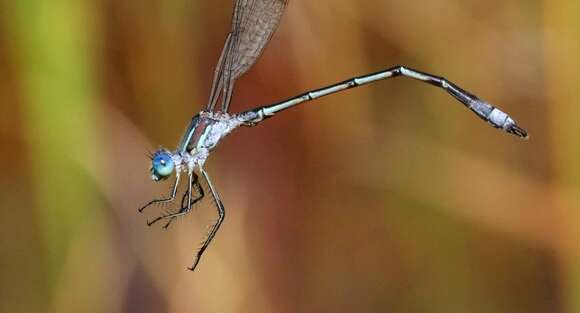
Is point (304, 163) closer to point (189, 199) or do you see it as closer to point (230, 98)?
point (230, 98)

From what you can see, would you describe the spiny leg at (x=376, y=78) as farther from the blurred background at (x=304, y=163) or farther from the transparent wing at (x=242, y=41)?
the blurred background at (x=304, y=163)

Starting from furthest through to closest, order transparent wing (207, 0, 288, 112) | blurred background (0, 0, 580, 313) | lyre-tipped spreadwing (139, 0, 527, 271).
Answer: blurred background (0, 0, 580, 313) < transparent wing (207, 0, 288, 112) < lyre-tipped spreadwing (139, 0, 527, 271)

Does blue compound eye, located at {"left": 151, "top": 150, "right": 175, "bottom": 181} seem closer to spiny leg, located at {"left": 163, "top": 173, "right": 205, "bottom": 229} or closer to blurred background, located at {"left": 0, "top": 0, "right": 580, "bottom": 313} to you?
spiny leg, located at {"left": 163, "top": 173, "right": 205, "bottom": 229}

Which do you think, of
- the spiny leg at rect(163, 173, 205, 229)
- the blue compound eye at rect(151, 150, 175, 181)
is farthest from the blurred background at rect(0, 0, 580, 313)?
the blue compound eye at rect(151, 150, 175, 181)

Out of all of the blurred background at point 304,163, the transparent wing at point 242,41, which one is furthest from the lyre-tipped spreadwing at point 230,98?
the blurred background at point 304,163

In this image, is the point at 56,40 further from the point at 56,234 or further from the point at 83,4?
the point at 56,234

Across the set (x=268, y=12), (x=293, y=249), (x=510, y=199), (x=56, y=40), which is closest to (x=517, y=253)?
(x=510, y=199)
